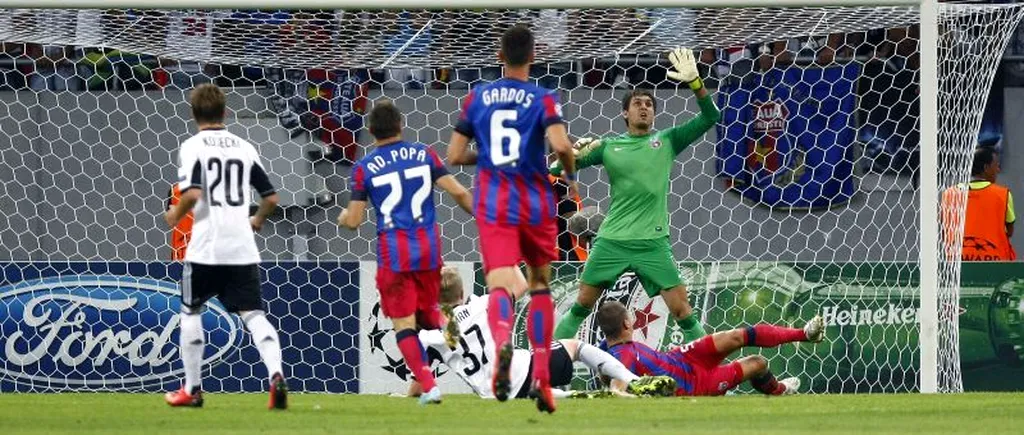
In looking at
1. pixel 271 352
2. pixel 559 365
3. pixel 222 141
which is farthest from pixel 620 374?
pixel 222 141

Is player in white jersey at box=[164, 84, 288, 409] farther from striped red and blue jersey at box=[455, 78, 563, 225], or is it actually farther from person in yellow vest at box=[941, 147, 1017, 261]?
person in yellow vest at box=[941, 147, 1017, 261]

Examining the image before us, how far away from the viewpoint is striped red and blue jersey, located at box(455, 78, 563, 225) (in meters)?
8.88

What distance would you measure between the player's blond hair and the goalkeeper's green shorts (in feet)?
2.98

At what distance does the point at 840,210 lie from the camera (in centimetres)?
1441

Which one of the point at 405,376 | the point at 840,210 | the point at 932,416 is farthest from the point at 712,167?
the point at 932,416

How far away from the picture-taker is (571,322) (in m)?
12.0

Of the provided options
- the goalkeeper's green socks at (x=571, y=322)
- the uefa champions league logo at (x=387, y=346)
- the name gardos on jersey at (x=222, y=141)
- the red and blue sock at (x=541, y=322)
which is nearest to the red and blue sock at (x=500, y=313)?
the red and blue sock at (x=541, y=322)

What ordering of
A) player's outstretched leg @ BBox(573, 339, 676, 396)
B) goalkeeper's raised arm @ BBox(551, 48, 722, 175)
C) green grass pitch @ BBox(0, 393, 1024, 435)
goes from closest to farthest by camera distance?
green grass pitch @ BBox(0, 393, 1024, 435) → player's outstretched leg @ BBox(573, 339, 676, 396) → goalkeeper's raised arm @ BBox(551, 48, 722, 175)

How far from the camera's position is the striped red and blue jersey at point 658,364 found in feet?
37.7

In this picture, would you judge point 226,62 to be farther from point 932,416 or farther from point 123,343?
point 932,416

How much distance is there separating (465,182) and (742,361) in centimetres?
391

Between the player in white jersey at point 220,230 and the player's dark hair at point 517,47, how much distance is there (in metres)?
1.41

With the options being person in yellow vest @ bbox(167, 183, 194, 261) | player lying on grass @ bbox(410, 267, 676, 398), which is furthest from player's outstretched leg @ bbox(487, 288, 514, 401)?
person in yellow vest @ bbox(167, 183, 194, 261)

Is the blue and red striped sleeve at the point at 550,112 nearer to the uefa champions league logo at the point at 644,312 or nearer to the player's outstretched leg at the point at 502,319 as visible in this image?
the player's outstretched leg at the point at 502,319
